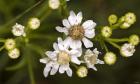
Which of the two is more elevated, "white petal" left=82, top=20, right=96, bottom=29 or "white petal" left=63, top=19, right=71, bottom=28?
"white petal" left=63, top=19, right=71, bottom=28

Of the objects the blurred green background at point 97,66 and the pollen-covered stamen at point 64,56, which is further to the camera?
the blurred green background at point 97,66

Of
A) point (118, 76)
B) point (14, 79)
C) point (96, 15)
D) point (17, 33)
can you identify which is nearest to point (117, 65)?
point (118, 76)

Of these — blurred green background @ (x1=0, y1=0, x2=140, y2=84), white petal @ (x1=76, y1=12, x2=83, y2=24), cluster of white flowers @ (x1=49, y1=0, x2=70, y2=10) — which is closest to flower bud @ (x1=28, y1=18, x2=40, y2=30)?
cluster of white flowers @ (x1=49, y1=0, x2=70, y2=10)

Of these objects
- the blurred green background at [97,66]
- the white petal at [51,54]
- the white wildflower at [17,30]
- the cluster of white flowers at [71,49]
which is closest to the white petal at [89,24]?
the cluster of white flowers at [71,49]

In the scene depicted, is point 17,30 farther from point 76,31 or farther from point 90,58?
point 90,58

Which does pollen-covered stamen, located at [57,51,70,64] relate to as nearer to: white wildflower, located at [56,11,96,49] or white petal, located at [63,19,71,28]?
white wildflower, located at [56,11,96,49]

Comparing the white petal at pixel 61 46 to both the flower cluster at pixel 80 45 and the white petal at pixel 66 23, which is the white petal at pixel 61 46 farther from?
the white petal at pixel 66 23

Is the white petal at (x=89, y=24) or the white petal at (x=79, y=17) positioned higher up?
the white petal at (x=79, y=17)
